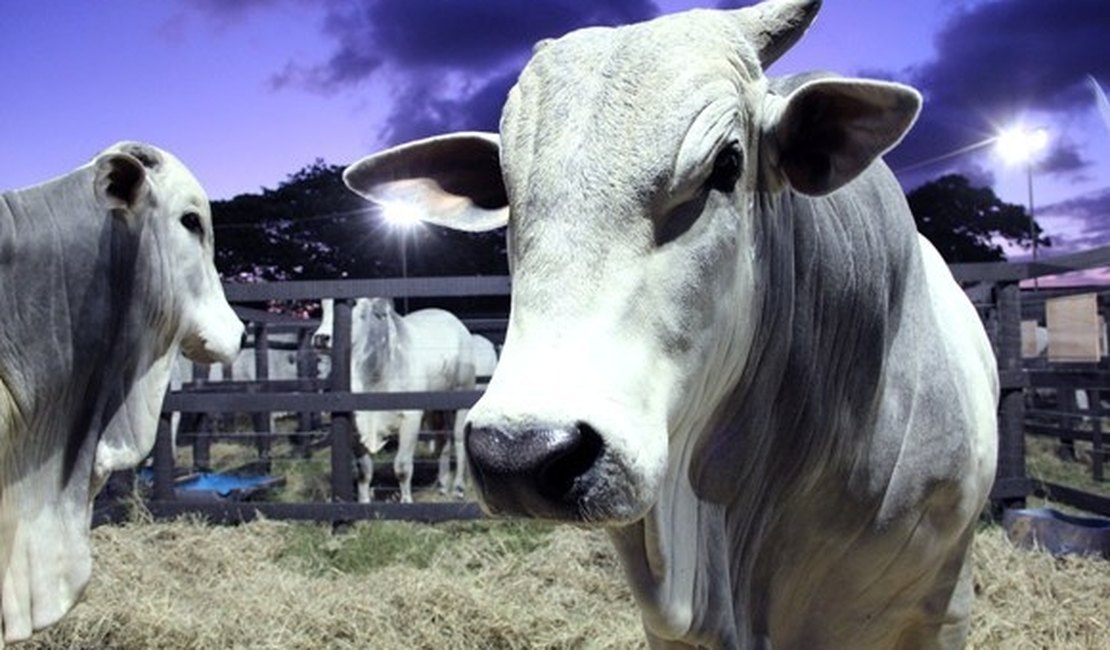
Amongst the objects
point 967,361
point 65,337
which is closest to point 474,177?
point 967,361

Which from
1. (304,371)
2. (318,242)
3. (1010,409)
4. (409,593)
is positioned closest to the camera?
(409,593)

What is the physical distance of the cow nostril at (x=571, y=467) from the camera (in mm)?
1183

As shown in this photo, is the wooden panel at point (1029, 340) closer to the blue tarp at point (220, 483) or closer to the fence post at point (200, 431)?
the blue tarp at point (220, 483)

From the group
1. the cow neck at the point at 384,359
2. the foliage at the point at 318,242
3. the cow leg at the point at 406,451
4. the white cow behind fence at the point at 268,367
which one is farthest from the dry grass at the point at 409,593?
the foliage at the point at 318,242

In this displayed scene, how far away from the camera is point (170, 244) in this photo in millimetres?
3410

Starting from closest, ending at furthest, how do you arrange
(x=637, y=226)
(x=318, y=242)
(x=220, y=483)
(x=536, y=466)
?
(x=536, y=466)
(x=637, y=226)
(x=220, y=483)
(x=318, y=242)

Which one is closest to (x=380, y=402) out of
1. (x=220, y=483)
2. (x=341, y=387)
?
(x=341, y=387)

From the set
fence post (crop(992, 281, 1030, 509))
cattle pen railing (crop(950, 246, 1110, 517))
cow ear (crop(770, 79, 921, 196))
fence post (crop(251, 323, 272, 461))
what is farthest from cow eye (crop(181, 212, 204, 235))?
fence post (crop(251, 323, 272, 461))

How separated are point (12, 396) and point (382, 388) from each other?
5219mm

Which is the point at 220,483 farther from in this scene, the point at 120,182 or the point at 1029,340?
the point at 1029,340

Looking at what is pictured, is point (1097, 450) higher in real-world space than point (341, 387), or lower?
lower

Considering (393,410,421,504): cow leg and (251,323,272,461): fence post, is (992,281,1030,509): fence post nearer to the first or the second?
(393,410,421,504): cow leg

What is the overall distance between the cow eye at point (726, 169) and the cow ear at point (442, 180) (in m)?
0.43

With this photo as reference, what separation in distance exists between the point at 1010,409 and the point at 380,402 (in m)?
3.98
